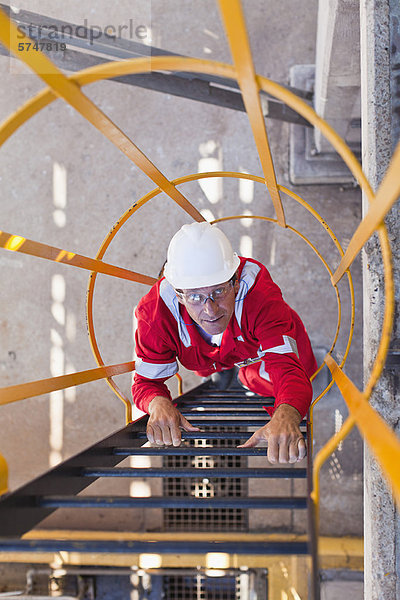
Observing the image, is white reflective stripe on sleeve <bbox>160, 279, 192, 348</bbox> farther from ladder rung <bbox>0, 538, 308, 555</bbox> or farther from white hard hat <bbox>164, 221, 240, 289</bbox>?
ladder rung <bbox>0, 538, 308, 555</bbox>

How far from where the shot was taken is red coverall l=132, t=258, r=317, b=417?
290cm

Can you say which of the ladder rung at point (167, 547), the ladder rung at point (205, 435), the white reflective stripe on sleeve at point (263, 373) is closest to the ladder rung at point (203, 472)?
the ladder rung at point (205, 435)

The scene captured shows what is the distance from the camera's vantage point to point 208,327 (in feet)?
9.52

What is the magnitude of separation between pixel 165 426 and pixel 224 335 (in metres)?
0.71

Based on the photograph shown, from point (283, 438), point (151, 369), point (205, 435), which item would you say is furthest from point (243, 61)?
point (151, 369)

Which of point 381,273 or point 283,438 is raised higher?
point 381,273

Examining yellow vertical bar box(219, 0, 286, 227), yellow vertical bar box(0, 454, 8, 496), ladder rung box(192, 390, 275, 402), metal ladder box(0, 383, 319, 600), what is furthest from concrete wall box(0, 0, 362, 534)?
yellow vertical bar box(0, 454, 8, 496)

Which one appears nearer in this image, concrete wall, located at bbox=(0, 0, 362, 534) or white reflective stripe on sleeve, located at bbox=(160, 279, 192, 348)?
white reflective stripe on sleeve, located at bbox=(160, 279, 192, 348)

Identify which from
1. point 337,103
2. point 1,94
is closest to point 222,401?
point 337,103

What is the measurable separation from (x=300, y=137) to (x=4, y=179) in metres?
3.65

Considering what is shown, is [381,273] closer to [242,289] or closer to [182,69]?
[242,289]

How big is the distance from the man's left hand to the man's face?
653 mm

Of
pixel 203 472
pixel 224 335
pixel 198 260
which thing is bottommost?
pixel 203 472

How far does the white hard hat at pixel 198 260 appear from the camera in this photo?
2746 mm
